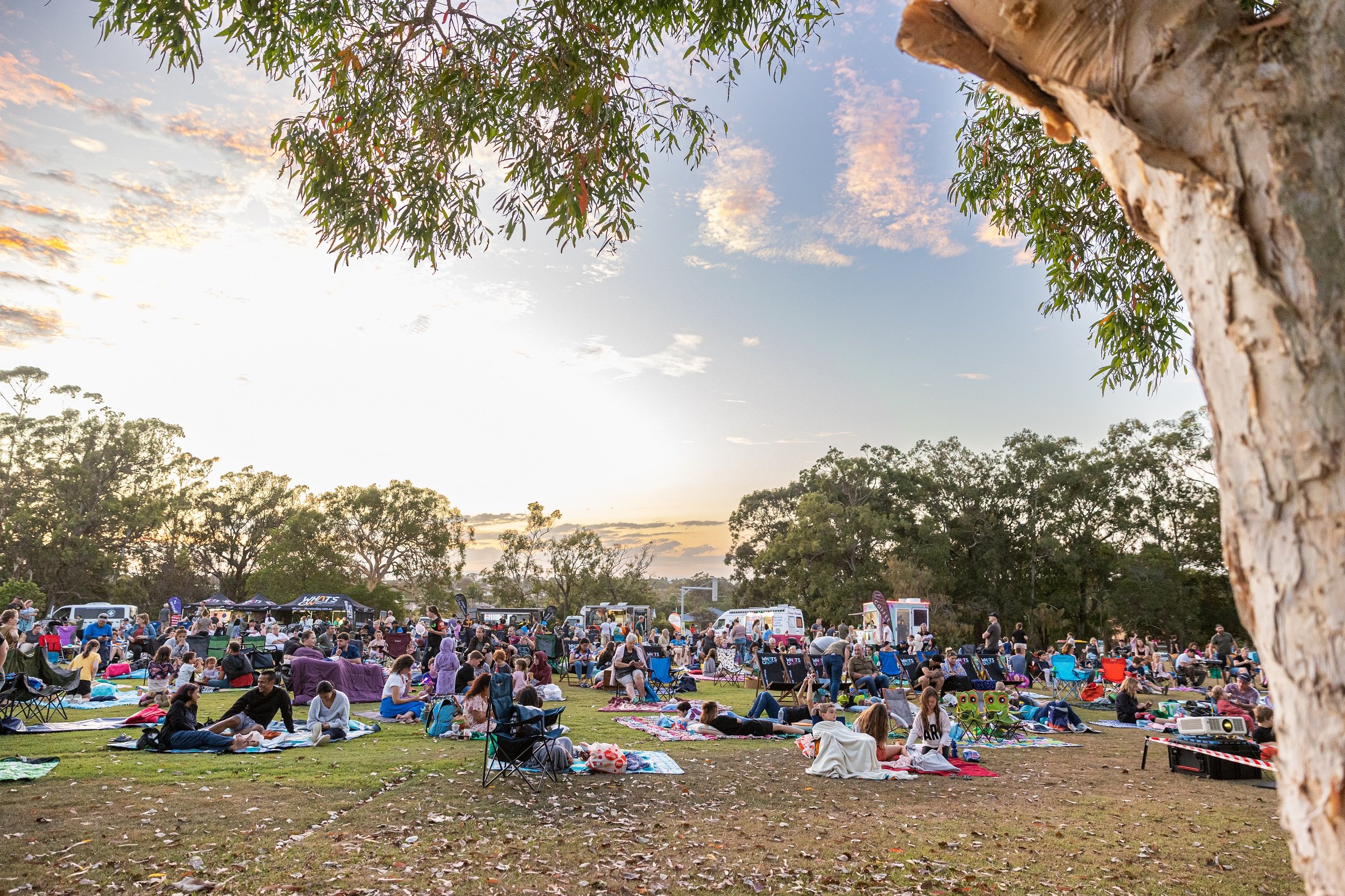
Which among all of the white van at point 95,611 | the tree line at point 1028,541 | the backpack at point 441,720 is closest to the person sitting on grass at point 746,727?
the backpack at point 441,720

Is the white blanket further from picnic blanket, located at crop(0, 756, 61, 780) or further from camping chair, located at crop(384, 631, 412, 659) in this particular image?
camping chair, located at crop(384, 631, 412, 659)

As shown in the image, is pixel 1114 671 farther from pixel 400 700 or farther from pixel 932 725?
pixel 400 700

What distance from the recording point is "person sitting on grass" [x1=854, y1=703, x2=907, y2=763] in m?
9.51

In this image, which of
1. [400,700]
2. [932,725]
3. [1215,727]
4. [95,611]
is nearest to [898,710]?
[932,725]

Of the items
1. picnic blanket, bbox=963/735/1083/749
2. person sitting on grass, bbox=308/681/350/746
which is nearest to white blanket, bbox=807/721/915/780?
picnic blanket, bbox=963/735/1083/749

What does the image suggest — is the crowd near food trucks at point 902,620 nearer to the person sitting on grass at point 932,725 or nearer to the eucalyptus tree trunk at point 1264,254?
the person sitting on grass at point 932,725

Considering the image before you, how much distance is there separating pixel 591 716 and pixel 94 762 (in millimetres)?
6969

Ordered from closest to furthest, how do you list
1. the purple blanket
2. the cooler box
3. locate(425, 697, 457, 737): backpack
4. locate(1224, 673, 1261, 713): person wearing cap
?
the cooler box → locate(425, 697, 457, 737): backpack → locate(1224, 673, 1261, 713): person wearing cap → the purple blanket

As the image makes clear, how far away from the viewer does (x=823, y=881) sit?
5.01 meters

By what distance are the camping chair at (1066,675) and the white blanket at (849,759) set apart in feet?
35.9

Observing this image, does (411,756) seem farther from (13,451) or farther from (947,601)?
(13,451)

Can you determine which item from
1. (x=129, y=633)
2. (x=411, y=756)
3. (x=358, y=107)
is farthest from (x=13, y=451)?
(x=358, y=107)

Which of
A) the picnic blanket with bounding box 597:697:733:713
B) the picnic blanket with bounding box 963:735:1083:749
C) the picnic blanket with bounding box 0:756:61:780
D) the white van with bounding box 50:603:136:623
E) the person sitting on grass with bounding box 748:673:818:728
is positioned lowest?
the white van with bounding box 50:603:136:623

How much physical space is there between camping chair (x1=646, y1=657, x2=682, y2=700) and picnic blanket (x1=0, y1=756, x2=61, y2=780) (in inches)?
427
